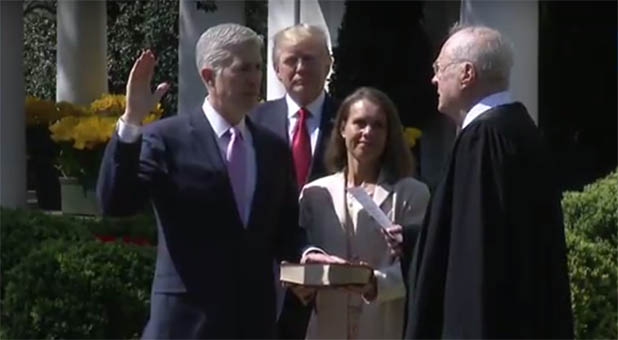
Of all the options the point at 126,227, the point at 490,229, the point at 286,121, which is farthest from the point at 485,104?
the point at 126,227

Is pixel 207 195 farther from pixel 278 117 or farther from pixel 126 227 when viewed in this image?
pixel 126 227

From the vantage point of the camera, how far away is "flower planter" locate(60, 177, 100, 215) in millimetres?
13539

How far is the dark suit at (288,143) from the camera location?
4945 mm

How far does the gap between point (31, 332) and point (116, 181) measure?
13.1 feet

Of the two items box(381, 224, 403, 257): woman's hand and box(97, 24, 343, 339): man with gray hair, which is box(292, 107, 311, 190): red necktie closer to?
box(381, 224, 403, 257): woman's hand

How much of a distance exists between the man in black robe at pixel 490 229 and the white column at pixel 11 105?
30.5 ft

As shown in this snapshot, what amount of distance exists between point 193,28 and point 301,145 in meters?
7.69

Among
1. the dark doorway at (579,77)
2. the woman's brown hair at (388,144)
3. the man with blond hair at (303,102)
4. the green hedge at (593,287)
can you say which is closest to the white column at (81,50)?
the dark doorway at (579,77)

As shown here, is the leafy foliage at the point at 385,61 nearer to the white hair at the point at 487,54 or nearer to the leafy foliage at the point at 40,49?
the white hair at the point at 487,54

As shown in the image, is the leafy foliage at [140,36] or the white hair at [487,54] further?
the leafy foliage at [140,36]

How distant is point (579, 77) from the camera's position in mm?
15820

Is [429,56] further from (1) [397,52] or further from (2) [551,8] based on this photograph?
(2) [551,8]

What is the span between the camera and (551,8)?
51.9 ft

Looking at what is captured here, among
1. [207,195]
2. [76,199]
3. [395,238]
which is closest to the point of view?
[207,195]
